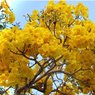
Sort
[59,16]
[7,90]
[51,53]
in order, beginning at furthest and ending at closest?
[7,90] → [59,16] → [51,53]

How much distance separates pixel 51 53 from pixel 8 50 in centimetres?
137

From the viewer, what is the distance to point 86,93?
15648 mm

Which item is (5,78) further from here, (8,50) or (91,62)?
(91,62)

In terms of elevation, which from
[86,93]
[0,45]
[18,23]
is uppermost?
[18,23]

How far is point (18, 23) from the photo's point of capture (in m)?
15.3

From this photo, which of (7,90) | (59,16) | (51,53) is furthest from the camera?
(7,90)

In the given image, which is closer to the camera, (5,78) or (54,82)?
(5,78)

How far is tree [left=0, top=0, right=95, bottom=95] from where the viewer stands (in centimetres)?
1407

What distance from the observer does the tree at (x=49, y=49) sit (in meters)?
14.1

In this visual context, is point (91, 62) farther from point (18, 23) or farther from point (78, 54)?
point (18, 23)

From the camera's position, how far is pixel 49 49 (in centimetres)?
1390

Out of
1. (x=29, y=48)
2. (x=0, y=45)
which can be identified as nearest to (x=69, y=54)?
(x=29, y=48)

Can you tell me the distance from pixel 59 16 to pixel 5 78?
268 cm

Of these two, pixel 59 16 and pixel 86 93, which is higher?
pixel 59 16
